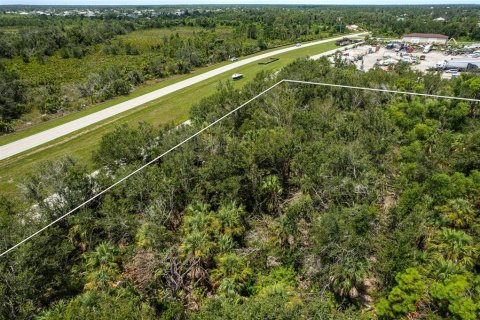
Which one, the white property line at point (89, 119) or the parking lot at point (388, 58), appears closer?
the white property line at point (89, 119)

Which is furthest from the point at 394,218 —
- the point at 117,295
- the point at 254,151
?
the point at 117,295

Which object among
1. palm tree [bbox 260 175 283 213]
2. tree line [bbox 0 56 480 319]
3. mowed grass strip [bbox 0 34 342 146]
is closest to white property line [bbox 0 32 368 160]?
mowed grass strip [bbox 0 34 342 146]

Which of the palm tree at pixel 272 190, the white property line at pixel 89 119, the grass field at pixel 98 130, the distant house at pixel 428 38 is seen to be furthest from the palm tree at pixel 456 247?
the distant house at pixel 428 38

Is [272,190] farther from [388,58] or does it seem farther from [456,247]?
[388,58]

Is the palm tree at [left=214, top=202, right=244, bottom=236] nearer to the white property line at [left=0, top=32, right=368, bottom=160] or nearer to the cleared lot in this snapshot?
the white property line at [left=0, top=32, right=368, bottom=160]

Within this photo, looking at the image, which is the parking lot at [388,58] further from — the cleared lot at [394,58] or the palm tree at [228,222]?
the palm tree at [228,222]

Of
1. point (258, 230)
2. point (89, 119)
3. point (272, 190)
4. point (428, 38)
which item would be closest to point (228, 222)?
point (258, 230)

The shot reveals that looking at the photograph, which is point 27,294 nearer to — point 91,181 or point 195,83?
point 91,181

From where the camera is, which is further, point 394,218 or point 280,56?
point 280,56
